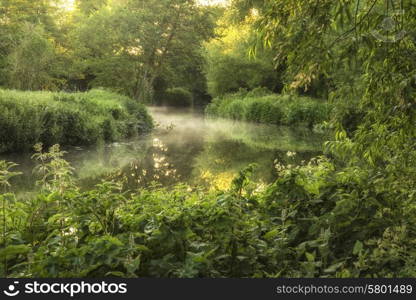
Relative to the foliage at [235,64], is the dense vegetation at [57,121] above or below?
below

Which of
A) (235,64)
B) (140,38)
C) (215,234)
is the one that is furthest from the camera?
(235,64)

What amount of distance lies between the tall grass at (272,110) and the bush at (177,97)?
14883 millimetres

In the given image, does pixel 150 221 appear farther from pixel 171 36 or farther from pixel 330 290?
pixel 171 36

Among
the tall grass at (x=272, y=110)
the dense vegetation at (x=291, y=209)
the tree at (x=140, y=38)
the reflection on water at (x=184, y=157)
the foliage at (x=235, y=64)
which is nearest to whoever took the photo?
the dense vegetation at (x=291, y=209)

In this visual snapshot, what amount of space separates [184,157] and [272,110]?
16240mm

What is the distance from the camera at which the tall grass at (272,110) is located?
27.2 m

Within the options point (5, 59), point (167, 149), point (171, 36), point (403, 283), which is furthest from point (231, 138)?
point (403, 283)

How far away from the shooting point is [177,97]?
52.0 m

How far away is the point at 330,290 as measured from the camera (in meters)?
3.05

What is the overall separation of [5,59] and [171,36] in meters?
9.53
